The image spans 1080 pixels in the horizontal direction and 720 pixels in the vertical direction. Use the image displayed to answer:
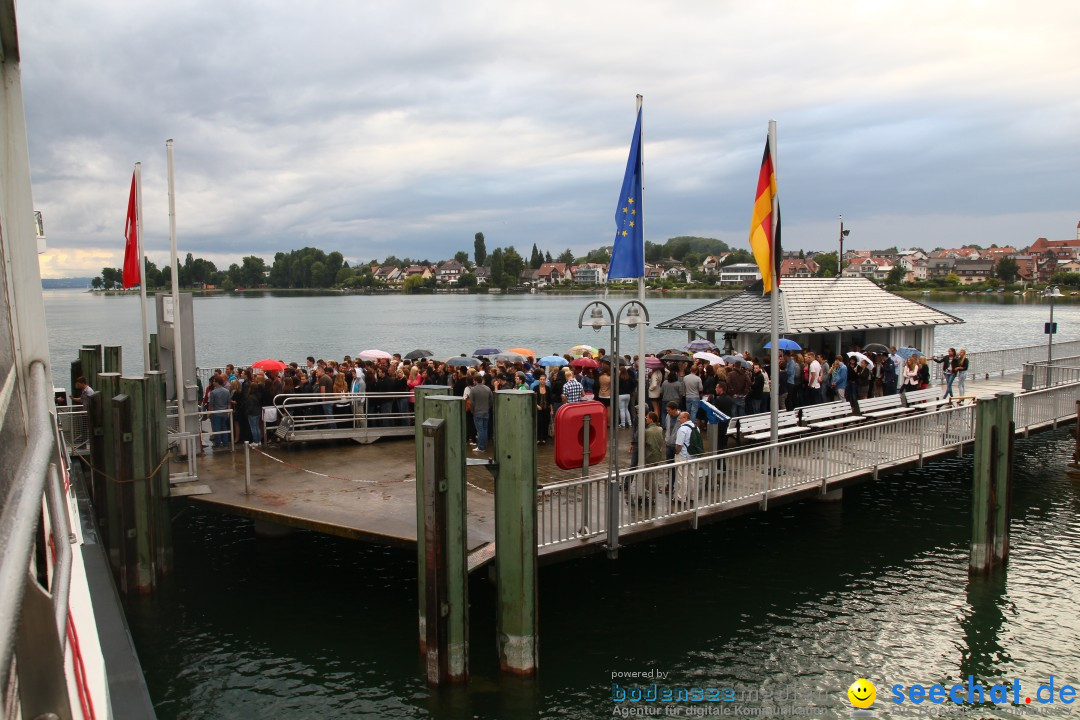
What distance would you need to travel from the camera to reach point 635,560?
640 inches

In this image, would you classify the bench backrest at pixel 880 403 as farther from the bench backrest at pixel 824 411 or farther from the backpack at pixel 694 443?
the backpack at pixel 694 443

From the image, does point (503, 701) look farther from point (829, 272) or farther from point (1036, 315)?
point (829, 272)

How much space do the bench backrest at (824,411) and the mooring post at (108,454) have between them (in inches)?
524

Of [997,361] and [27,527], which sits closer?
[27,527]

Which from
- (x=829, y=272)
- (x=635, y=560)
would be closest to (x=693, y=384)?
(x=635, y=560)

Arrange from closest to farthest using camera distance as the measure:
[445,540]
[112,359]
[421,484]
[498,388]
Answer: [445,540], [421,484], [498,388], [112,359]

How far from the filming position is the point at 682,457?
13641 mm

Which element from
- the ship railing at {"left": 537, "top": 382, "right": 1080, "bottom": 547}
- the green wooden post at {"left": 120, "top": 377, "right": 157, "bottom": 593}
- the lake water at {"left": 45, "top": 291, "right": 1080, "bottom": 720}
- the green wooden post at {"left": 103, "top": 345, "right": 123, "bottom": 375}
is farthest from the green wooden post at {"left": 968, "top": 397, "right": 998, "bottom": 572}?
the green wooden post at {"left": 103, "top": 345, "right": 123, "bottom": 375}

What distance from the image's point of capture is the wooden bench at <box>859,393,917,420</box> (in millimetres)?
19016

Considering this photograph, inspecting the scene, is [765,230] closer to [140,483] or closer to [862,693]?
[862,693]

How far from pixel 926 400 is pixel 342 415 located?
1479 centimetres

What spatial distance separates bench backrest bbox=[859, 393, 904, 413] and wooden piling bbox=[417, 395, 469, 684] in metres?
12.0

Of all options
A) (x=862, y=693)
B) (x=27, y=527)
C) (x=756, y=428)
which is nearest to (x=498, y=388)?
(x=756, y=428)

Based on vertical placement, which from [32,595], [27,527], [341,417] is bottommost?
[341,417]
